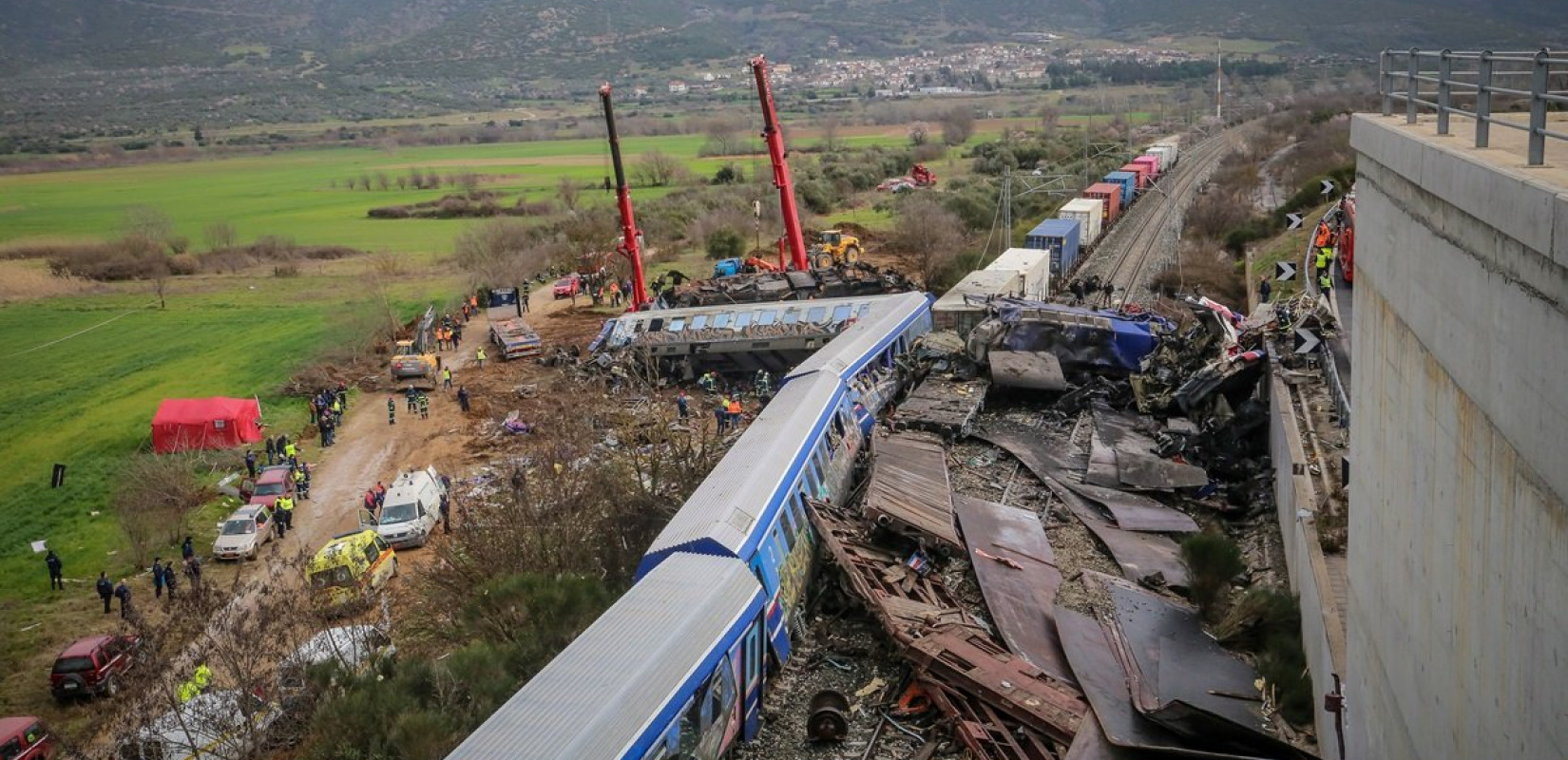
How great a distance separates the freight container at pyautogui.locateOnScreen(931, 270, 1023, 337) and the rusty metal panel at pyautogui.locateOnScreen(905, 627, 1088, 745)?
17.8m

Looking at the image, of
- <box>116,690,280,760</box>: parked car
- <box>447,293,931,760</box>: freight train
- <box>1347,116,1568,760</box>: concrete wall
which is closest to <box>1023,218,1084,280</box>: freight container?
<box>447,293,931,760</box>: freight train

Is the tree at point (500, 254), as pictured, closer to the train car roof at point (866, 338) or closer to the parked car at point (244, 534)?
the train car roof at point (866, 338)

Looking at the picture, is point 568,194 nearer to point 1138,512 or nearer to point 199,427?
point 199,427

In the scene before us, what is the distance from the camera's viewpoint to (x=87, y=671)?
19891 millimetres

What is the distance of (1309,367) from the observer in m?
22.8

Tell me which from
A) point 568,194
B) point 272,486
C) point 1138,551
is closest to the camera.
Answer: point 1138,551

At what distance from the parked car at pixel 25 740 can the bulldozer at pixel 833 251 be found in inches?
1374

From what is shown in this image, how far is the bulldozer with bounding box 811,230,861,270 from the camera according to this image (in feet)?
164

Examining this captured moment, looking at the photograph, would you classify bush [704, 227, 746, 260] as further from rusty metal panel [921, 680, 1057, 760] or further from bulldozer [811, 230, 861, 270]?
rusty metal panel [921, 680, 1057, 760]

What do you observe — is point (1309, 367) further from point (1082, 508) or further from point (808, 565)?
point (808, 565)

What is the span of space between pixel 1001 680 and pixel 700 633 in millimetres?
3588

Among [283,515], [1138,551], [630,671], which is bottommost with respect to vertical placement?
[283,515]

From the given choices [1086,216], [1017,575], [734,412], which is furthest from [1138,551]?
[1086,216]

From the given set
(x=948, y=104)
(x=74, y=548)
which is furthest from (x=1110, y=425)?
(x=948, y=104)
